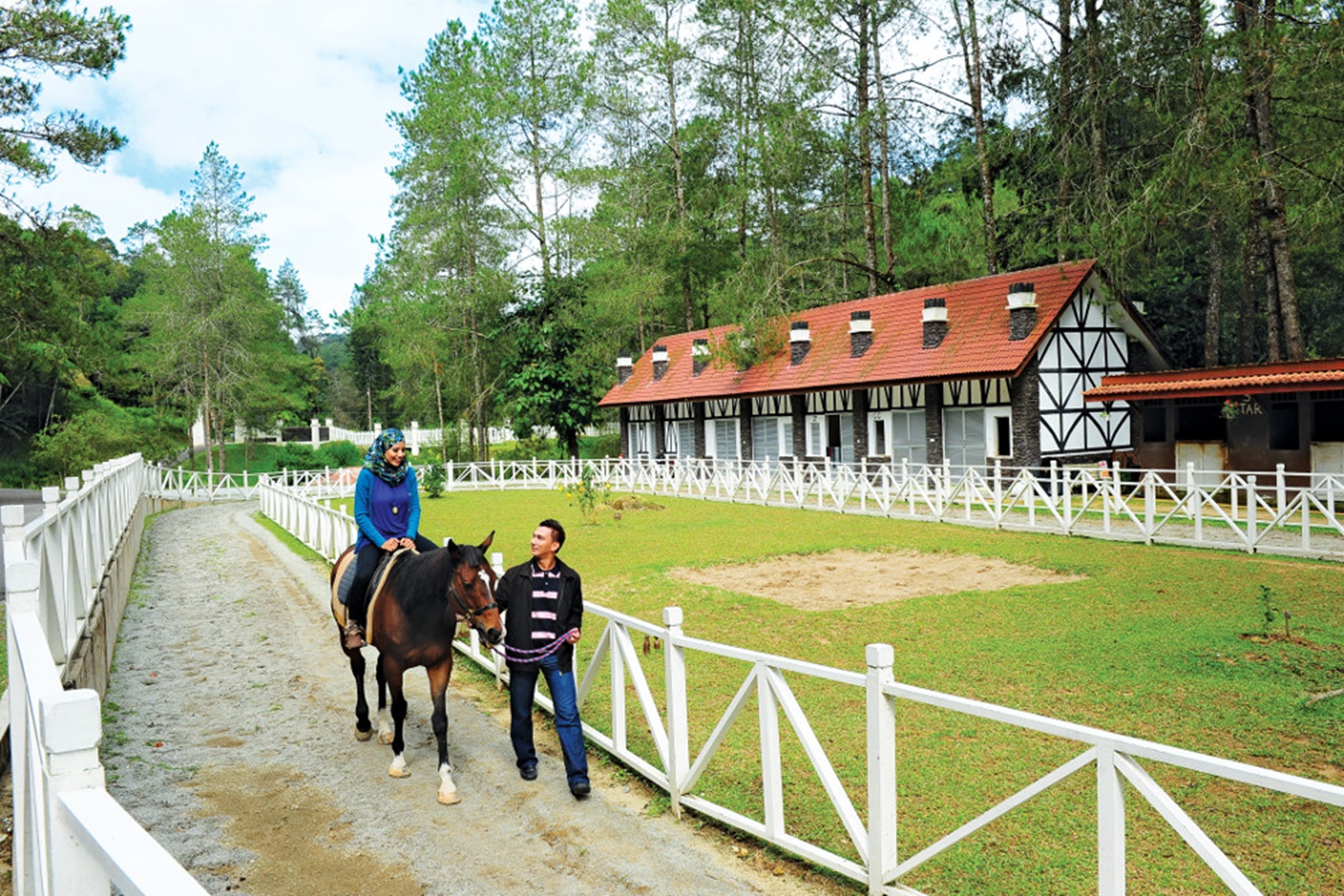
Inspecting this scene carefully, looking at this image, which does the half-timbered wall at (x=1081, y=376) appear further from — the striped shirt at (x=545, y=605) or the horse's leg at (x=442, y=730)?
the horse's leg at (x=442, y=730)

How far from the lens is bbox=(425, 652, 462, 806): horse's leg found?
5.89 metres

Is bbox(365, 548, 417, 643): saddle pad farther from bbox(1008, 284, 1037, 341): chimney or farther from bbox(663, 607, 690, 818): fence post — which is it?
bbox(1008, 284, 1037, 341): chimney

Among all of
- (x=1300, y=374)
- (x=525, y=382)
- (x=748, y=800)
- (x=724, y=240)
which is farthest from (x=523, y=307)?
(x=748, y=800)

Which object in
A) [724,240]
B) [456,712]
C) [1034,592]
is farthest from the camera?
[724,240]

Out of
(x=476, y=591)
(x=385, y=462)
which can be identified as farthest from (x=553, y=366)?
(x=476, y=591)

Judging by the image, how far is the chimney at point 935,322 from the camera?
1022 inches

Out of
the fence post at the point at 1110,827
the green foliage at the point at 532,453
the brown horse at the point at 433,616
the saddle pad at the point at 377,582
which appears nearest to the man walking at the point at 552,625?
the brown horse at the point at 433,616

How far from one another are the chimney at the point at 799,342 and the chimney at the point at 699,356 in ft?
12.9

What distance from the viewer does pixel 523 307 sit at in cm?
4088

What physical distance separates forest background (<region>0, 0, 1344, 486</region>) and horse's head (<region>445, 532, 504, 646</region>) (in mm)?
16780

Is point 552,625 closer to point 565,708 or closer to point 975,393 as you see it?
point 565,708

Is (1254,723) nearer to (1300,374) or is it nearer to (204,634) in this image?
(204,634)

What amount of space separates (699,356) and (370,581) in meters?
28.2

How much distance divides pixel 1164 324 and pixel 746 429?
15268mm
